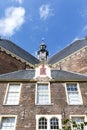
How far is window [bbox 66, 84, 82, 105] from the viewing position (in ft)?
49.3

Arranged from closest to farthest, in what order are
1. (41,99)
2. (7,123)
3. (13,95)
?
(7,123) < (41,99) < (13,95)

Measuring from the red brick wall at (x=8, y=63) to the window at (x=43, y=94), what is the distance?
10.2 m

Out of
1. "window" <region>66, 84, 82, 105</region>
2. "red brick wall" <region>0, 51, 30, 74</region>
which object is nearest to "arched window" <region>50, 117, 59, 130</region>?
"window" <region>66, 84, 82, 105</region>

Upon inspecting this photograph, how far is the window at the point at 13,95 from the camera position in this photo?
15047 mm

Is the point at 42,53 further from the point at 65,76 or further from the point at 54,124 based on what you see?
the point at 54,124

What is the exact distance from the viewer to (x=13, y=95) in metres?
15.6

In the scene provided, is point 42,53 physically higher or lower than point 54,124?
higher

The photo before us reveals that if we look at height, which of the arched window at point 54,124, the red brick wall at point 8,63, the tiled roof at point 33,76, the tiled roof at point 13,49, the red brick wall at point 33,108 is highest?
the tiled roof at point 13,49

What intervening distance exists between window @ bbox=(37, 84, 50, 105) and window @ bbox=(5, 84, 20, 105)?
5.04 feet

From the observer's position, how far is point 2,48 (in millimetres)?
26672

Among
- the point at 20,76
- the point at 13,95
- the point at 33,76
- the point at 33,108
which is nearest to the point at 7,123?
the point at 33,108

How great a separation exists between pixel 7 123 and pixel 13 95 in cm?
263

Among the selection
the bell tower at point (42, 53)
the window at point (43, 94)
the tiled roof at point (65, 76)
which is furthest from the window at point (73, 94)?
the bell tower at point (42, 53)

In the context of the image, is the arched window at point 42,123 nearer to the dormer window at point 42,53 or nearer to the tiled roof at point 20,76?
the tiled roof at point 20,76
